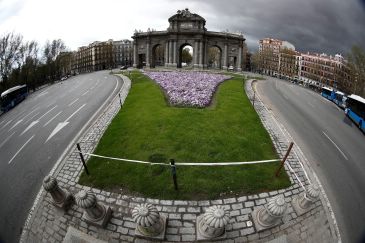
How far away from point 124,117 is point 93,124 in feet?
8.76

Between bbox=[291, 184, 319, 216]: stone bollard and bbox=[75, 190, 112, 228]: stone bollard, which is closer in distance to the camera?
bbox=[75, 190, 112, 228]: stone bollard

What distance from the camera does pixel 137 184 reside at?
10.5 m

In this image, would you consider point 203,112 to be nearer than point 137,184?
No

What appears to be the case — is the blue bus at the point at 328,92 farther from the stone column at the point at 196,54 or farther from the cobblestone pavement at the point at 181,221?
the stone column at the point at 196,54

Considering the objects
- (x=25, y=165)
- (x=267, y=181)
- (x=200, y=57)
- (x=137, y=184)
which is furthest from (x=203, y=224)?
(x=200, y=57)

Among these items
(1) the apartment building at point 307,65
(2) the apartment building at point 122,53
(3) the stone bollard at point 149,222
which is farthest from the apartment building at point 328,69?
(2) the apartment building at point 122,53

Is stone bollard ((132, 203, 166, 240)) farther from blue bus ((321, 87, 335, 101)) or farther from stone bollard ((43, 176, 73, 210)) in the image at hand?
blue bus ((321, 87, 335, 101))

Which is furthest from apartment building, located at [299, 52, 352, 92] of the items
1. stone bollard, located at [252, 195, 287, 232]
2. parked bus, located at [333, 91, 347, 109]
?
stone bollard, located at [252, 195, 287, 232]

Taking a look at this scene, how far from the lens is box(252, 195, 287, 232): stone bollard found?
746cm

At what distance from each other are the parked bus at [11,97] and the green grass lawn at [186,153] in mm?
4592

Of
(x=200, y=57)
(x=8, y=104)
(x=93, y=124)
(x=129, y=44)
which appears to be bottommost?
(x=93, y=124)

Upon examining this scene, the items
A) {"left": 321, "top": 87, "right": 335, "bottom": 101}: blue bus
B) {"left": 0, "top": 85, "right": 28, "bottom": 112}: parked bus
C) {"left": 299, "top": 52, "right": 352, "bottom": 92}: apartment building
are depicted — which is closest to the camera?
{"left": 299, "top": 52, "right": 352, "bottom": 92}: apartment building

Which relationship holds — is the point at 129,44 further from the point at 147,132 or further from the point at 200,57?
the point at 147,132

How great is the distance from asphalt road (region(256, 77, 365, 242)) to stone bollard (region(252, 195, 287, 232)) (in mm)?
2310
